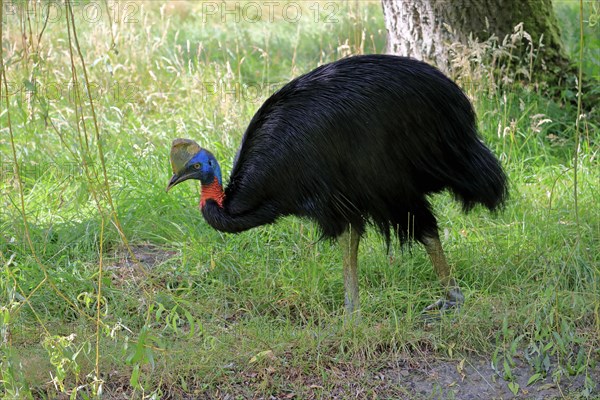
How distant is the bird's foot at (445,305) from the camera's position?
405 centimetres

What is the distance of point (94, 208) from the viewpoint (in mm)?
4977

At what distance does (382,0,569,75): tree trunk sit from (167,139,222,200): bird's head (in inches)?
85.6

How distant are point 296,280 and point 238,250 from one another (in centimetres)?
45

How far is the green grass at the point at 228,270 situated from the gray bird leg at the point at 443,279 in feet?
0.17

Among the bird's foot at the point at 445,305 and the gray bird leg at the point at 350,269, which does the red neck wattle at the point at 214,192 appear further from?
the bird's foot at the point at 445,305

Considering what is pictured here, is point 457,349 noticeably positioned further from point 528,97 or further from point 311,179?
point 528,97

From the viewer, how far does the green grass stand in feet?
12.0

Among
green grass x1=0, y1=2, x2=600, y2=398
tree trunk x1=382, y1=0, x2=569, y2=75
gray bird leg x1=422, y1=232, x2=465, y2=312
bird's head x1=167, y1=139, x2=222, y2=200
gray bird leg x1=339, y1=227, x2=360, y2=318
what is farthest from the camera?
tree trunk x1=382, y1=0, x2=569, y2=75

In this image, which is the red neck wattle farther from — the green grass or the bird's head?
the green grass

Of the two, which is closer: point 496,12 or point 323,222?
point 323,222

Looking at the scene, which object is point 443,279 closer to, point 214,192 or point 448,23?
point 214,192

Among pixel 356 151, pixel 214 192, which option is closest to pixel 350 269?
pixel 356 151

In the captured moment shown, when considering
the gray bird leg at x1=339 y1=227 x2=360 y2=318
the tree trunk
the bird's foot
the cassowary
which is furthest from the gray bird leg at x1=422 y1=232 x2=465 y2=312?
the tree trunk

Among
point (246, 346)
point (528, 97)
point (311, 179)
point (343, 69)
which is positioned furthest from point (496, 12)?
point (246, 346)
